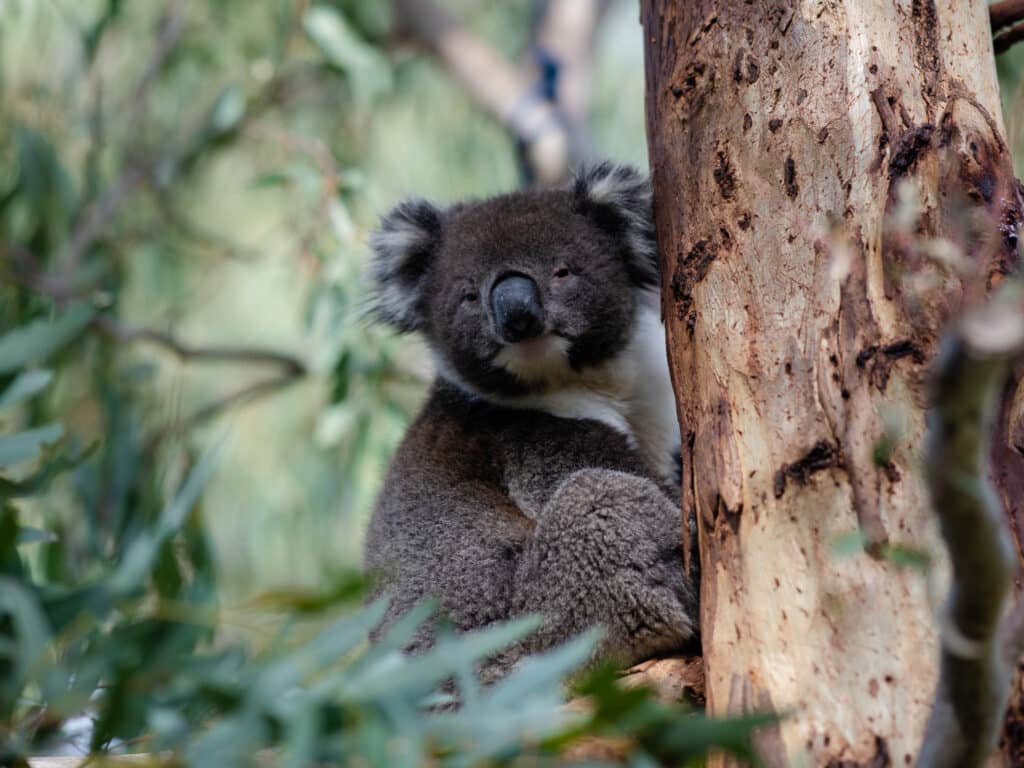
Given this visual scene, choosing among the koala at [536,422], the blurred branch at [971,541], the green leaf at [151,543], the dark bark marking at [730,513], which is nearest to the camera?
the blurred branch at [971,541]

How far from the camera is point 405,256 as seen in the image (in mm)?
3363

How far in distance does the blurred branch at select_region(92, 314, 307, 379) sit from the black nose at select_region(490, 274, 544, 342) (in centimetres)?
194

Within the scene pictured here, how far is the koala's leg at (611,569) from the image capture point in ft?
7.95

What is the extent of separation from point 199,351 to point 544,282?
2.11 meters

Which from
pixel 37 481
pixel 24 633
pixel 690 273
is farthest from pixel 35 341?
pixel 690 273

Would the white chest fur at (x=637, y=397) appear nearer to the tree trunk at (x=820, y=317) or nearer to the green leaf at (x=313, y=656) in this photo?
the tree trunk at (x=820, y=317)

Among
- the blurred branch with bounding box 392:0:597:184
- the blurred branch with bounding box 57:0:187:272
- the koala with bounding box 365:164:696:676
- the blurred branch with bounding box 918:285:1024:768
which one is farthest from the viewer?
the blurred branch with bounding box 392:0:597:184

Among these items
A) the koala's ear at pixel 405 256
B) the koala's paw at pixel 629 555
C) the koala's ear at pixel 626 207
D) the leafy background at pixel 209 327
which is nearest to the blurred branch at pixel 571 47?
the leafy background at pixel 209 327

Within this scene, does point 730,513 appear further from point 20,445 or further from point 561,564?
point 20,445

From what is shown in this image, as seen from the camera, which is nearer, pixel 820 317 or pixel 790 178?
pixel 820 317

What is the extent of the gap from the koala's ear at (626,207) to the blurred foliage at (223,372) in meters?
0.36

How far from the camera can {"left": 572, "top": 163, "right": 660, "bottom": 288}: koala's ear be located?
2994 mm

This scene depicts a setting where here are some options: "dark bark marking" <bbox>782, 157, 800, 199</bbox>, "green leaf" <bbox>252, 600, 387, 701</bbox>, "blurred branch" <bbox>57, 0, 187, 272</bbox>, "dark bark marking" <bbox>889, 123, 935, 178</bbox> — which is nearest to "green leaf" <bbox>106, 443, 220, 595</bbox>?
"green leaf" <bbox>252, 600, 387, 701</bbox>

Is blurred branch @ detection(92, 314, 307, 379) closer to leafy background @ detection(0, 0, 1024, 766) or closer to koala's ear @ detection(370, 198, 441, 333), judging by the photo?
leafy background @ detection(0, 0, 1024, 766)
